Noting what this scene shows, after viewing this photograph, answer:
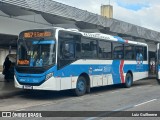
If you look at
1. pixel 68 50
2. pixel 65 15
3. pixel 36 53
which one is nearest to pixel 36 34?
pixel 36 53

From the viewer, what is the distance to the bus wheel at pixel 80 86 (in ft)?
55.7

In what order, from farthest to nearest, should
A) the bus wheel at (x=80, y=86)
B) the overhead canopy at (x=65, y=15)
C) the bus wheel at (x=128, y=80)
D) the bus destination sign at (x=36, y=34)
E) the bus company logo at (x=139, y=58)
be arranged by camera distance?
the bus company logo at (x=139, y=58)
the bus wheel at (x=128, y=80)
the overhead canopy at (x=65, y=15)
the bus wheel at (x=80, y=86)
the bus destination sign at (x=36, y=34)

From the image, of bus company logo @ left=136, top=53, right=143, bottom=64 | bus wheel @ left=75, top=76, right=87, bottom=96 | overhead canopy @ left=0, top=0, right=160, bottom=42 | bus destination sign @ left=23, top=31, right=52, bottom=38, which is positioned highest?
overhead canopy @ left=0, top=0, right=160, bottom=42

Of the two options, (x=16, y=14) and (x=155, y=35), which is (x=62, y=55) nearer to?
(x=16, y=14)

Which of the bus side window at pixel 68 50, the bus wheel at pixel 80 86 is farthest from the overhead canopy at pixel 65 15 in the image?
the bus wheel at pixel 80 86

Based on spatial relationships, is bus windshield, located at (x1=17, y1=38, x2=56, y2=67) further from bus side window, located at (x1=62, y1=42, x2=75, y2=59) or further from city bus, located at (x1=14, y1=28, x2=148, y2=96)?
bus side window, located at (x1=62, y1=42, x2=75, y2=59)

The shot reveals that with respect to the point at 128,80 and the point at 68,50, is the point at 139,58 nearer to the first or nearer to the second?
the point at 128,80

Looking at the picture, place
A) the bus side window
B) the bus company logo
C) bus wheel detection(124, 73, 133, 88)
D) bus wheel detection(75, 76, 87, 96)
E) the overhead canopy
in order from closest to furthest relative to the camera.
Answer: the bus side window, bus wheel detection(75, 76, 87, 96), the overhead canopy, bus wheel detection(124, 73, 133, 88), the bus company logo

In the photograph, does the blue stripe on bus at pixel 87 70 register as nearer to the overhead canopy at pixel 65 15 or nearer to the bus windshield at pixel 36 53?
the bus windshield at pixel 36 53

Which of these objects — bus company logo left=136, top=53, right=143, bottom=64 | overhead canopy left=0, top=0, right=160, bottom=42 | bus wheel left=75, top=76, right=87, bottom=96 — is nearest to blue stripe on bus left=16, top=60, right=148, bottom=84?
bus company logo left=136, top=53, right=143, bottom=64

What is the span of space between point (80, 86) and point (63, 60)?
206cm

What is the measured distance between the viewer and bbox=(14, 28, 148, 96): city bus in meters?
15.3

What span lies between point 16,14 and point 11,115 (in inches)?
371

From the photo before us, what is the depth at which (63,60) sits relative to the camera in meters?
15.8
